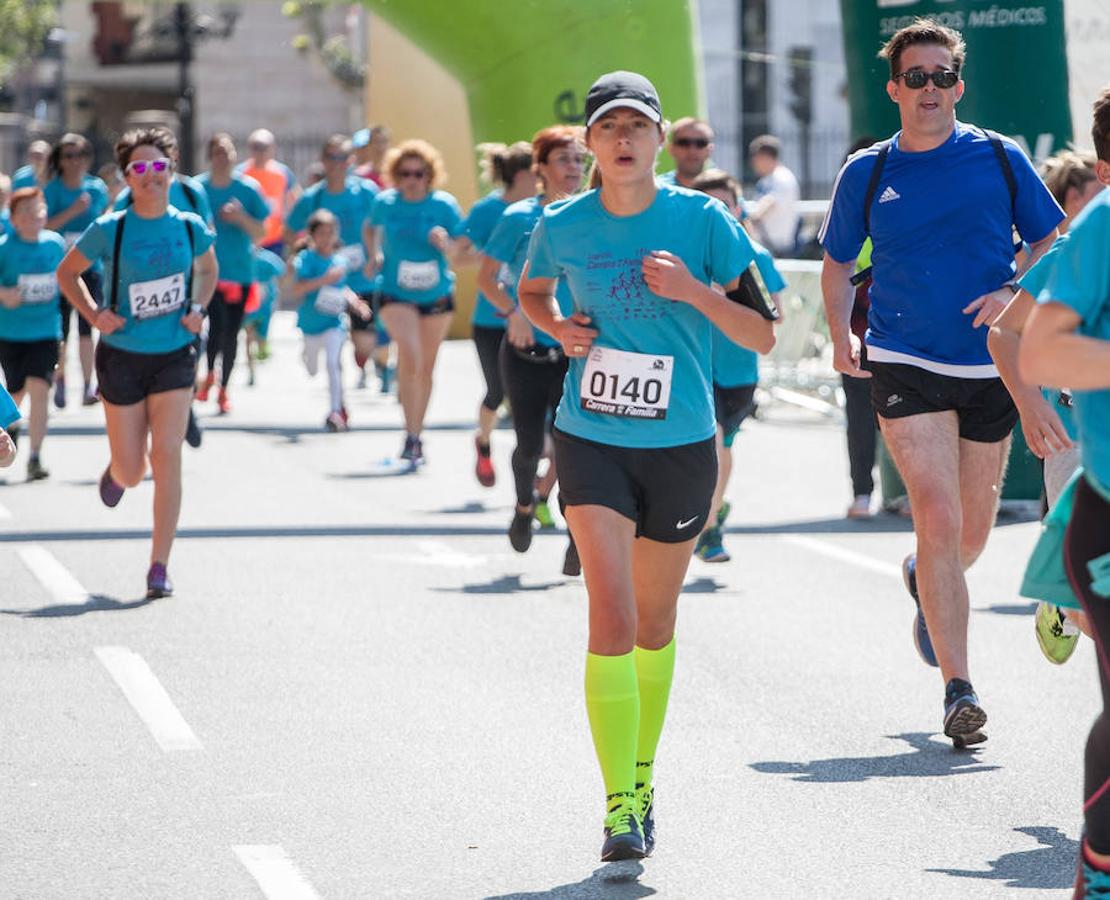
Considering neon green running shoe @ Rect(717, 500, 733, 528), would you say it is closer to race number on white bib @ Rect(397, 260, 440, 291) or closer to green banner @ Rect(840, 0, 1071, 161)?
green banner @ Rect(840, 0, 1071, 161)

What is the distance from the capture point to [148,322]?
974 cm

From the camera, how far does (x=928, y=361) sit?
7.14 metres

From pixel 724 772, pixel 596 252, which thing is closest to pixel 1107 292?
pixel 596 252

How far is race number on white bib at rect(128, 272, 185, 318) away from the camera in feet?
31.9

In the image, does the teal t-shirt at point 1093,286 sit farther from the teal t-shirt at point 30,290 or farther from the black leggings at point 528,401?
the teal t-shirt at point 30,290

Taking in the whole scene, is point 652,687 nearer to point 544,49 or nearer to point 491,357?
point 491,357

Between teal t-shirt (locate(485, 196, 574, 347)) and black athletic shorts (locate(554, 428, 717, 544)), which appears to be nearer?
black athletic shorts (locate(554, 428, 717, 544))

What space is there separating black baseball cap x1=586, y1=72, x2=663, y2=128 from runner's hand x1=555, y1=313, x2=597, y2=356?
19.2 inches

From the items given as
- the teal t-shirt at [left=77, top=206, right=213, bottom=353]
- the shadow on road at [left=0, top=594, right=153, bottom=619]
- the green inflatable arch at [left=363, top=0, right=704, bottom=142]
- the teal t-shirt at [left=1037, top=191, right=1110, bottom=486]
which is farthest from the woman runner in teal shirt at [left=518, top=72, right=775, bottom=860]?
the green inflatable arch at [left=363, top=0, right=704, bottom=142]

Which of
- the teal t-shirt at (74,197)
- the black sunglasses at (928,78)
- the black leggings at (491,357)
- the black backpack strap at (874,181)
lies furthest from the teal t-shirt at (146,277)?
the teal t-shirt at (74,197)

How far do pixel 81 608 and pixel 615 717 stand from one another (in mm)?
4469

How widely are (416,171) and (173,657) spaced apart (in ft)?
22.8

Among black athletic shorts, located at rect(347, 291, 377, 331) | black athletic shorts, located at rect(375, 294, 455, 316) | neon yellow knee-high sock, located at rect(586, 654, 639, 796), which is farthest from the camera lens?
black athletic shorts, located at rect(347, 291, 377, 331)

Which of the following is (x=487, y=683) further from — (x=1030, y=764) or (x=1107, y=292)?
(x=1107, y=292)
